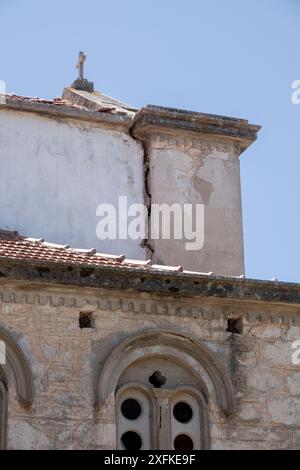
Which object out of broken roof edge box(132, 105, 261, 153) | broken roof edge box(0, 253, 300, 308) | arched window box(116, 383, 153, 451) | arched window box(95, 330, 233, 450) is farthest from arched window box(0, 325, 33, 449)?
broken roof edge box(132, 105, 261, 153)

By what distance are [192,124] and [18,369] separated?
22.2 feet

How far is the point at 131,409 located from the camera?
23531 millimetres

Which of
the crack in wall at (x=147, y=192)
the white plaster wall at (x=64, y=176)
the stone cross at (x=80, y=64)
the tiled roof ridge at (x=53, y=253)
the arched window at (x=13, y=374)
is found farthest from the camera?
the stone cross at (x=80, y=64)

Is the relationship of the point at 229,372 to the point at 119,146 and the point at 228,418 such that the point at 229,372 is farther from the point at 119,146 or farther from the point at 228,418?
the point at 119,146

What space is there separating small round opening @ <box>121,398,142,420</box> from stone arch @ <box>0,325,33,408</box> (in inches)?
58.4

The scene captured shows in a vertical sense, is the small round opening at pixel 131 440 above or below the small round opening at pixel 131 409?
below

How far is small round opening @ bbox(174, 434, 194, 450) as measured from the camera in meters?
23.5

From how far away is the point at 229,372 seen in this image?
23891 mm

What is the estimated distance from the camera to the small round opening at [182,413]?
23703 millimetres

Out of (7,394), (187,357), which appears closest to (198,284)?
(187,357)

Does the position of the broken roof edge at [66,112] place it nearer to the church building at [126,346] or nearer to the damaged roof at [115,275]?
the church building at [126,346]

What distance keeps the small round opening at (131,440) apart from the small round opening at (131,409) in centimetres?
24

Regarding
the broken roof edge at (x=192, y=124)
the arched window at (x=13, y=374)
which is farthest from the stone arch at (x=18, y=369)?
the broken roof edge at (x=192, y=124)
